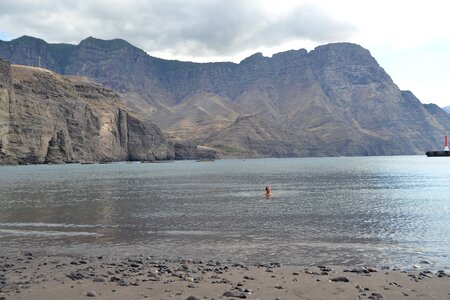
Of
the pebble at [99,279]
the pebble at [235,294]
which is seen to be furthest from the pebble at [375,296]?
the pebble at [99,279]

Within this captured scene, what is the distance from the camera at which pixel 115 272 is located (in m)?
21.7

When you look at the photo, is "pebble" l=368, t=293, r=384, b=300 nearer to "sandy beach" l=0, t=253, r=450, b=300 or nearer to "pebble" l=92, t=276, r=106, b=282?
"sandy beach" l=0, t=253, r=450, b=300

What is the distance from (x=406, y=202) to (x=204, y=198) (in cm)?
2846

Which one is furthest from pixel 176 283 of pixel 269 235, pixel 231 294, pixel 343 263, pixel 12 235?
pixel 12 235

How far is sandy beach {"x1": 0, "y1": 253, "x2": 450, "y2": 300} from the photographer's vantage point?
17797 mm

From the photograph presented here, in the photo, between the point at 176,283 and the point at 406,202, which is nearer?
the point at 176,283

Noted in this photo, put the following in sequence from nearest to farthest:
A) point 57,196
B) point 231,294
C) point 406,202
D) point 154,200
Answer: point 231,294, point 406,202, point 154,200, point 57,196

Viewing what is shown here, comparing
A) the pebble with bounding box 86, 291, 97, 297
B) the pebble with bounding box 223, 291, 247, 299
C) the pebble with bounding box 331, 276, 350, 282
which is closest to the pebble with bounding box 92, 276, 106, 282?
the pebble with bounding box 86, 291, 97, 297

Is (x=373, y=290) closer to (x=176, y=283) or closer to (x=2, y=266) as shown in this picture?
(x=176, y=283)

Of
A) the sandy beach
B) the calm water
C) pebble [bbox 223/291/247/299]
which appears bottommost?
the calm water

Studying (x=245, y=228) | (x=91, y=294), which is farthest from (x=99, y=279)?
(x=245, y=228)

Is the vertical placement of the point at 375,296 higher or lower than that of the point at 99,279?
lower

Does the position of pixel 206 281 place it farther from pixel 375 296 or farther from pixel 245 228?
pixel 245 228

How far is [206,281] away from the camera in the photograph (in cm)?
1997
